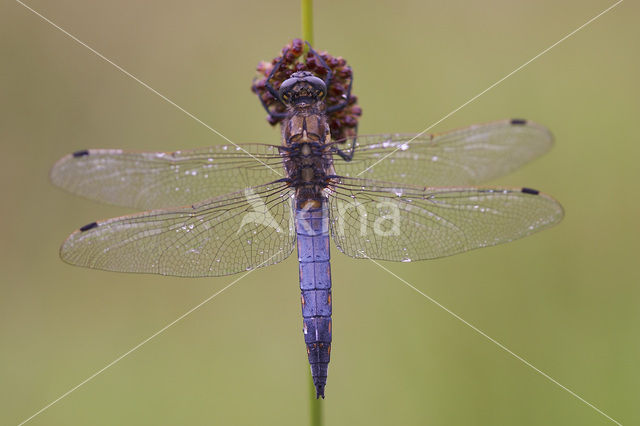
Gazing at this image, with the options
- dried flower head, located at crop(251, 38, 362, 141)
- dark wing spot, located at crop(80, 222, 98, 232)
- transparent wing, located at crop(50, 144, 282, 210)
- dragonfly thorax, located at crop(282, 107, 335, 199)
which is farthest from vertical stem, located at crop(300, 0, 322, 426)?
dark wing spot, located at crop(80, 222, 98, 232)

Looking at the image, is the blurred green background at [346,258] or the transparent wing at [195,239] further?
the blurred green background at [346,258]

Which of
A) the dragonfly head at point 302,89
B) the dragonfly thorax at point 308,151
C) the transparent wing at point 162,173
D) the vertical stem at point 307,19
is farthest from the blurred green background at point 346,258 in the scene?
the vertical stem at point 307,19

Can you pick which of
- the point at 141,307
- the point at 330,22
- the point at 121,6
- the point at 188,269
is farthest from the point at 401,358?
the point at 121,6

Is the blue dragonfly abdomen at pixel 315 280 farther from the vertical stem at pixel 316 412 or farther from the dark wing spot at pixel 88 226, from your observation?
the dark wing spot at pixel 88 226

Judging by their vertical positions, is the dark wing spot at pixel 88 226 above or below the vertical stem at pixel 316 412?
above

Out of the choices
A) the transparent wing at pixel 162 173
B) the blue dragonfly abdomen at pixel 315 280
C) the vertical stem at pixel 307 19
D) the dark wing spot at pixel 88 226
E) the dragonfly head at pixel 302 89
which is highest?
the vertical stem at pixel 307 19

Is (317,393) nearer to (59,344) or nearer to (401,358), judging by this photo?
(401,358)

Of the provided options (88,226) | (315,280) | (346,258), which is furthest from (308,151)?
(346,258)
